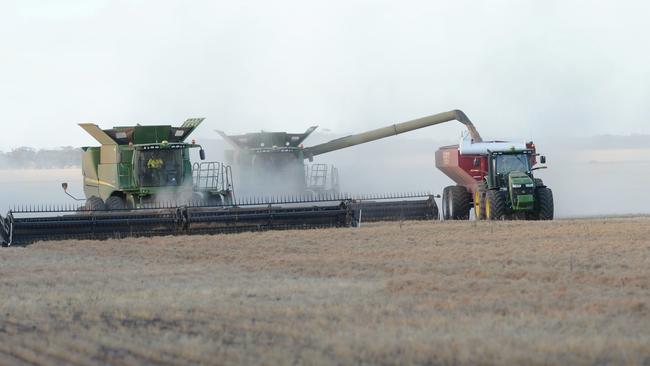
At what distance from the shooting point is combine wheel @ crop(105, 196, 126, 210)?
27.7m

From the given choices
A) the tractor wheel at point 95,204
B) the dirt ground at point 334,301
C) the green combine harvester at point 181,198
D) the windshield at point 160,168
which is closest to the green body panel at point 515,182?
the green combine harvester at point 181,198

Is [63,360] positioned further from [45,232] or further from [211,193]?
[211,193]

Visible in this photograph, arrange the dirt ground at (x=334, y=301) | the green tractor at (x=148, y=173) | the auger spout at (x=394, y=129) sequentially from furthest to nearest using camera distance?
the auger spout at (x=394, y=129) < the green tractor at (x=148, y=173) < the dirt ground at (x=334, y=301)

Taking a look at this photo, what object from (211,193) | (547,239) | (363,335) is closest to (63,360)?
(363,335)

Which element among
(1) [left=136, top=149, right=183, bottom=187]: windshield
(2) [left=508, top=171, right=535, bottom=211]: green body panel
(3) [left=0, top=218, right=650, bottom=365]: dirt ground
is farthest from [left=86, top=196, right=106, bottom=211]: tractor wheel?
(2) [left=508, top=171, right=535, bottom=211]: green body panel

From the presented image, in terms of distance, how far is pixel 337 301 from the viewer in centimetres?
1309

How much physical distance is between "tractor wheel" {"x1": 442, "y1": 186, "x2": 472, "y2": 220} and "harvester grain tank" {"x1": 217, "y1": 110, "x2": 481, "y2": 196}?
11.1ft

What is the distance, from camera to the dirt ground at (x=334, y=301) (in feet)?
32.1

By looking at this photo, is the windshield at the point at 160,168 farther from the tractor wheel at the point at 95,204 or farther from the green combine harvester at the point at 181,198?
the tractor wheel at the point at 95,204

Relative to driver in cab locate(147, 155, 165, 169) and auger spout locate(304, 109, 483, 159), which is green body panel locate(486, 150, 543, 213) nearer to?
auger spout locate(304, 109, 483, 159)

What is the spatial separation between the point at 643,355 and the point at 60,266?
11.1 meters

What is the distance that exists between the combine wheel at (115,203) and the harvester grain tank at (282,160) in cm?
701

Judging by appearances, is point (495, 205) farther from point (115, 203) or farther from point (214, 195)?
point (115, 203)

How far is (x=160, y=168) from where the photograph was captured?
28.3 metres
